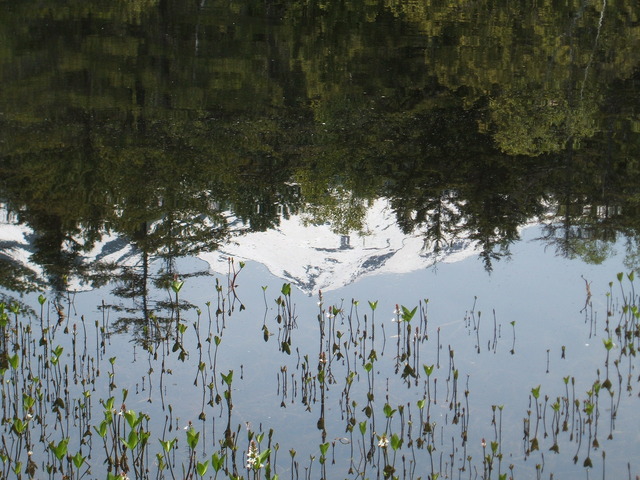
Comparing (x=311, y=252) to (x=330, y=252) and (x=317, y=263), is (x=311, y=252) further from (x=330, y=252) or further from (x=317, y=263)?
(x=317, y=263)

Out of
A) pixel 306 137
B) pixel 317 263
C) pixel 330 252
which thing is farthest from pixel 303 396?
pixel 306 137

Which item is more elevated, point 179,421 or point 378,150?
point 378,150

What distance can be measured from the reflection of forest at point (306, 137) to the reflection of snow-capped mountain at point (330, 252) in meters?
0.37

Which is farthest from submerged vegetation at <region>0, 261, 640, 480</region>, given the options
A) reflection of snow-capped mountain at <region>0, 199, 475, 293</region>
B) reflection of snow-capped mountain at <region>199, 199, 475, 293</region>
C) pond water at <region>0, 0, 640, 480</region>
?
reflection of snow-capped mountain at <region>0, 199, 475, 293</region>

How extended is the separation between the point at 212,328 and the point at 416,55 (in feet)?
75.3

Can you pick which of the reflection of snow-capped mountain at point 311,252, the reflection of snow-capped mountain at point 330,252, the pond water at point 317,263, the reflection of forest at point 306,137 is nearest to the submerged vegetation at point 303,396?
the pond water at point 317,263

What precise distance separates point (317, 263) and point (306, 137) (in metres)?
7.38

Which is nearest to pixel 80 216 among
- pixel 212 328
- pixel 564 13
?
pixel 212 328

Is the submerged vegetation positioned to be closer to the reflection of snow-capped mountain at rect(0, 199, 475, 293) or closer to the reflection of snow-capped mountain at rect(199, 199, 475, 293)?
the reflection of snow-capped mountain at rect(199, 199, 475, 293)

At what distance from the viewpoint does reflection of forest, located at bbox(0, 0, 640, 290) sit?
17.3 metres

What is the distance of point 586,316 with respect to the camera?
13.3m

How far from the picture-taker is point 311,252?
16531 millimetres

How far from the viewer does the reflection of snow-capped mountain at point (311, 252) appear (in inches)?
587

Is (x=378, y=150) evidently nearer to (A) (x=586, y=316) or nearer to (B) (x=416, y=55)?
(A) (x=586, y=316)
